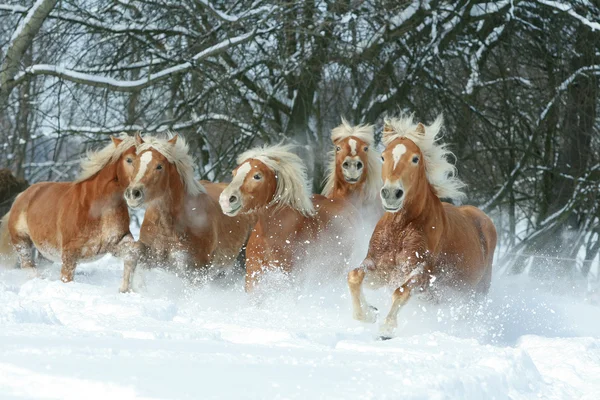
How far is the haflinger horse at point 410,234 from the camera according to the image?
19.4 feet

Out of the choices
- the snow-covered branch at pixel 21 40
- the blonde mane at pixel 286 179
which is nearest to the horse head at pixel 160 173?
the blonde mane at pixel 286 179

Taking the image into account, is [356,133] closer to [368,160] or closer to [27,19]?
[368,160]

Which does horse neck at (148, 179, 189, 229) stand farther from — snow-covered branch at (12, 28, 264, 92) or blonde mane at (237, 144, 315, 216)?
snow-covered branch at (12, 28, 264, 92)

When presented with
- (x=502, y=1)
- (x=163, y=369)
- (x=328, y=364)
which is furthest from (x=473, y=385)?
(x=502, y=1)

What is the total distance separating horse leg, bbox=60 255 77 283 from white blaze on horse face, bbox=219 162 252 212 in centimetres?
167

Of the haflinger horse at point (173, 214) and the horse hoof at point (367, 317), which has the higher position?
the haflinger horse at point (173, 214)

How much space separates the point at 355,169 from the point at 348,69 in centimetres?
371

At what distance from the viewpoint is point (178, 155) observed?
7770mm

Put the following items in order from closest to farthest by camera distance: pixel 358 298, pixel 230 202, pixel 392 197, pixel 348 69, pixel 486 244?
pixel 392 197, pixel 358 298, pixel 230 202, pixel 486 244, pixel 348 69

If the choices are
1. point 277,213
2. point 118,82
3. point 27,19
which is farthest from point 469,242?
point 27,19

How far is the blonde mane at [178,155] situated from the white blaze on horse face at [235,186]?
33.9 inches

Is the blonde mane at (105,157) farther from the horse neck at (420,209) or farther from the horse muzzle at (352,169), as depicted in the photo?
the horse neck at (420,209)

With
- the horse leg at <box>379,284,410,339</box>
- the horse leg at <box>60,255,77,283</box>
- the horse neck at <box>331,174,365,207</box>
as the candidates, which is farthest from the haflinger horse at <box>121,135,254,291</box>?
the horse leg at <box>379,284,410,339</box>

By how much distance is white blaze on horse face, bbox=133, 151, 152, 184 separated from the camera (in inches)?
287
